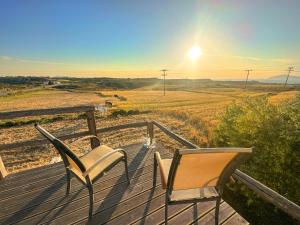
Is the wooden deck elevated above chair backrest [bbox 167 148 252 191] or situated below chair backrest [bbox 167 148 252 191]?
below

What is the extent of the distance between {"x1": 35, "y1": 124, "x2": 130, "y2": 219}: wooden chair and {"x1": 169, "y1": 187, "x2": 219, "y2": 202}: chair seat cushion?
3.16 feet

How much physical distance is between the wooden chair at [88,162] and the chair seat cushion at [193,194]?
0.96 m

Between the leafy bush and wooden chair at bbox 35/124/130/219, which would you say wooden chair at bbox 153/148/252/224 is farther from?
the leafy bush

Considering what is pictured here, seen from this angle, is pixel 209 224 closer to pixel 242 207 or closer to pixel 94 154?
pixel 94 154

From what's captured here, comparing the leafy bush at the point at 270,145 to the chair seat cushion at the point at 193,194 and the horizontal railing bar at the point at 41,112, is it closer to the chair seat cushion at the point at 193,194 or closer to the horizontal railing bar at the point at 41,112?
the chair seat cushion at the point at 193,194

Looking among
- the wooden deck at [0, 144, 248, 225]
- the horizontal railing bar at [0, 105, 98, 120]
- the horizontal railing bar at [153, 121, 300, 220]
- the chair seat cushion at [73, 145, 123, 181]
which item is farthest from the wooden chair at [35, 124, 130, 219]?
the horizontal railing bar at [153, 121, 300, 220]

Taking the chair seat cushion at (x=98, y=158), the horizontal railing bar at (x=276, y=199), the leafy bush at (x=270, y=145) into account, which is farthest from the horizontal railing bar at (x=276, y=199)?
the leafy bush at (x=270, y=145)

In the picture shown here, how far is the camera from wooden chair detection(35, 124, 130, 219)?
2.27 m

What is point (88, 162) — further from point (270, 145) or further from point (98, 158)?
point (270, 145)

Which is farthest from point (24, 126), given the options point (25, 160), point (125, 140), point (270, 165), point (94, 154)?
point (270, 165)

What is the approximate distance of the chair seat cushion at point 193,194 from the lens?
2084 mm

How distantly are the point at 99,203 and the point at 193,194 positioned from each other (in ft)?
4.42

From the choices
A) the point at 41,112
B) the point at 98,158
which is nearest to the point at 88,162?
the point at 98,158

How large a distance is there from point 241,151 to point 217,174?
18.6 inches
